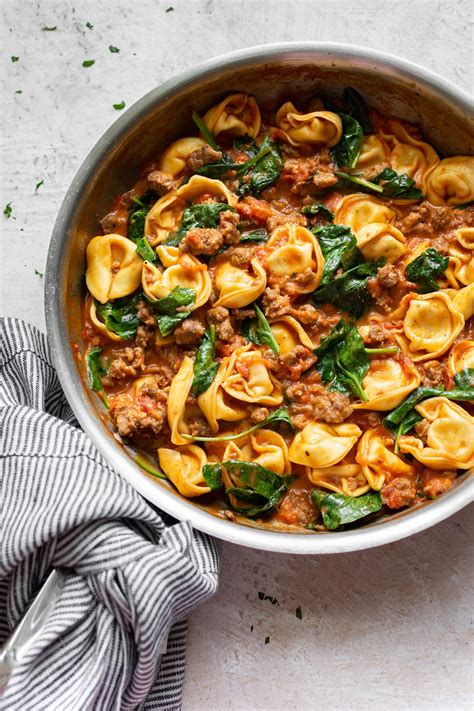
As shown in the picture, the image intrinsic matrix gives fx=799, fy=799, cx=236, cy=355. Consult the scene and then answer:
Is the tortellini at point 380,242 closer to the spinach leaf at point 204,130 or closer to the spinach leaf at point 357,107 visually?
the spinach leaf at point 357,107

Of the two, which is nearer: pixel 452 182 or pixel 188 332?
pixel 188 332

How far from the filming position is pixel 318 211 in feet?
18.0

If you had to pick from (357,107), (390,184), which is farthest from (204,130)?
(390,184)

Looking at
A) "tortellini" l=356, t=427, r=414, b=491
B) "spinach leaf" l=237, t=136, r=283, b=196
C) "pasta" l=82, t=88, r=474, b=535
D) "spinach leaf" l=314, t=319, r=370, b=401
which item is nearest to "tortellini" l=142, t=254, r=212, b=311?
"pasta" l=82, t=88, r=474, b=535

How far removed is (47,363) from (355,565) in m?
2.51

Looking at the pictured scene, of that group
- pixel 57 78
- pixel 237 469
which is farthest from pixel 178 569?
pixel 57 78

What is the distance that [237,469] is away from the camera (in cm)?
511

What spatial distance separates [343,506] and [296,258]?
1655 mm

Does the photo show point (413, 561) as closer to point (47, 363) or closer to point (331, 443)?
point (331, 443)

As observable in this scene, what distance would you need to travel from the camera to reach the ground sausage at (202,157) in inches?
214

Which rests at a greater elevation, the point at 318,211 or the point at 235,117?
the point at 235,117

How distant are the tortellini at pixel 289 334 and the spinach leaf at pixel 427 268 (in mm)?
828

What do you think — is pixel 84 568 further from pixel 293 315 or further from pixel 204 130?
pixel 204 130

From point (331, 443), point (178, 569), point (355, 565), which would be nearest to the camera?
point (178, 569)
